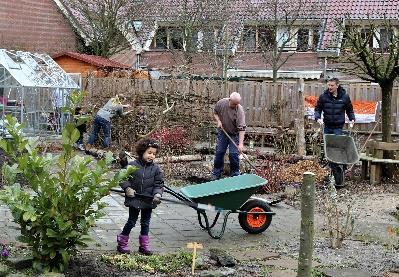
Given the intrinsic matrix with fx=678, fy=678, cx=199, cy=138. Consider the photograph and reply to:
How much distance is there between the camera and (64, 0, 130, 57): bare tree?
28.7 metres

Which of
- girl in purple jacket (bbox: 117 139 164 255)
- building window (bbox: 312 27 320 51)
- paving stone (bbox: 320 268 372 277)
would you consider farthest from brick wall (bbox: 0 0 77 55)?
paving stone (bbox: 320 268 372 277)

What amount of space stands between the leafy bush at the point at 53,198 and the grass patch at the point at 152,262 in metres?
0.54

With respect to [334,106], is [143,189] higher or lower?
lower

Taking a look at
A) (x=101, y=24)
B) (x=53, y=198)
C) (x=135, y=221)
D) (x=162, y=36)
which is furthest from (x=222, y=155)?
(x=162, y=36)

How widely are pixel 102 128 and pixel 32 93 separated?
3.13 meters

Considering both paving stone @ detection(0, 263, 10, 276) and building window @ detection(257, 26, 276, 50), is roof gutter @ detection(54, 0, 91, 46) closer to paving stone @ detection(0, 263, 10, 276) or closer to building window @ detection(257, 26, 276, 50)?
building window @ detection(257, 26, 276, 50)

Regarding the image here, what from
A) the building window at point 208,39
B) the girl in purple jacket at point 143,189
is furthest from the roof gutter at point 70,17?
the girl in purple jacket at point 143,189

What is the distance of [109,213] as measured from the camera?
29.6 ft

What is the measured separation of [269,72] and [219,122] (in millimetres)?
19549

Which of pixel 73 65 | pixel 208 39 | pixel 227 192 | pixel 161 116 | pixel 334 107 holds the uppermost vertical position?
pixel 208 39

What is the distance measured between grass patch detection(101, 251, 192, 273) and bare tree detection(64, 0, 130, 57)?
2293cm

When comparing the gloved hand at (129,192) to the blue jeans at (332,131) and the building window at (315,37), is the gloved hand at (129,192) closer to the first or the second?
the blue jeans at (332,131)

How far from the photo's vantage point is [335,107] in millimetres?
12320

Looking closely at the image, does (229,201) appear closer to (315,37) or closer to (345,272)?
(345,272)
